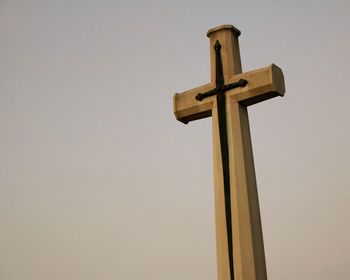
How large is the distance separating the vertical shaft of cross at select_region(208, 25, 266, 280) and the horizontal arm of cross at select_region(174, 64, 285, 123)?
0.25 feet

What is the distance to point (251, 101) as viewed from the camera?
3.74 metres

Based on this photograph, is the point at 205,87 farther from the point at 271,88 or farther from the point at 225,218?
the point at 225,218

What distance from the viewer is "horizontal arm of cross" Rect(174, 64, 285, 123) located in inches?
142

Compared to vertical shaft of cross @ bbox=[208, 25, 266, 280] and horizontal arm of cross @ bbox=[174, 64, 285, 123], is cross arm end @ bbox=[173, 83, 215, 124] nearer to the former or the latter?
horizontal arm of cross @ bbox=[174, 64, 285, 123]

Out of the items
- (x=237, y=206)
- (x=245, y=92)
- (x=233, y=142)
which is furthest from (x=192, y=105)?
(x=237, y=206)

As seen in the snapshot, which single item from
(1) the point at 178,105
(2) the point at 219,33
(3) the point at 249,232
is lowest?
(3) the point at 249,232

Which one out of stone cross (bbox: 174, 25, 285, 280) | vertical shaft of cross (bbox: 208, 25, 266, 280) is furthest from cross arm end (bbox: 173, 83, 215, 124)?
vertical shaft of cross (bbox: 208, 25, 266, 280)

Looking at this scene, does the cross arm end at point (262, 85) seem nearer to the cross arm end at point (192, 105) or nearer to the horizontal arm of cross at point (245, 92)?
the horizontal arm of cross at point (245, 92)

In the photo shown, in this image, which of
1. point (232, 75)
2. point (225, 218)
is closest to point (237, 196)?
point (225, 218)

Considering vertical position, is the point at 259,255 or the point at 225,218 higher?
the point at 225,218

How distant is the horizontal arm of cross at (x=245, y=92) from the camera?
3.62 meters

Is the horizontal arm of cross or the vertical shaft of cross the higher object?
the horizontal arm of cross

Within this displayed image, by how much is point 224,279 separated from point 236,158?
873 millimetres

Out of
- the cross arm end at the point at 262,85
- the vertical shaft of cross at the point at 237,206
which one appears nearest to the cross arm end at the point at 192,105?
the vertical shaft of cross at the point at 237,206
